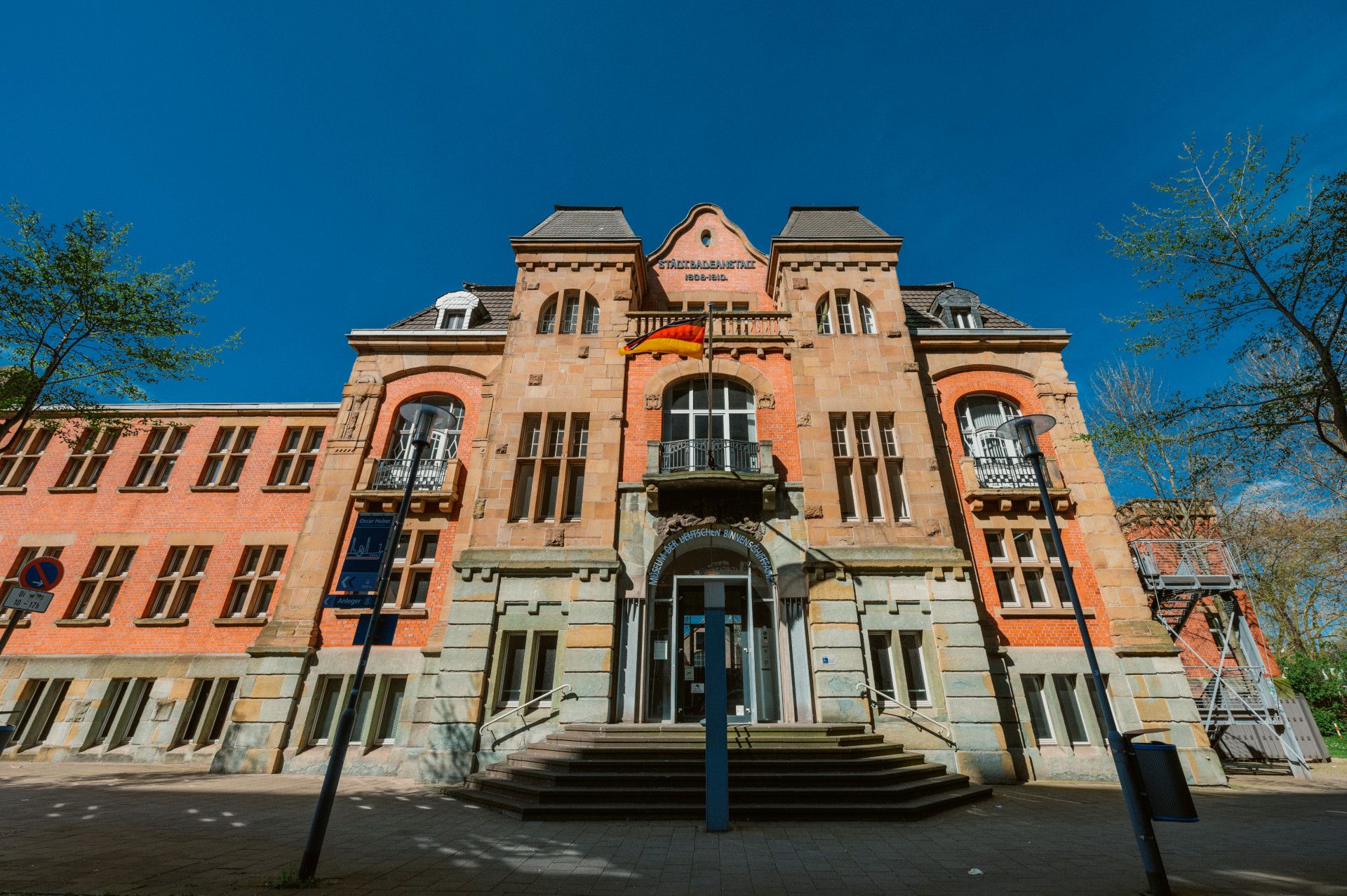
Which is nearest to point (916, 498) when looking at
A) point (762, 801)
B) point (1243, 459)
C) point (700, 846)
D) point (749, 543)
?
point (749, 543)

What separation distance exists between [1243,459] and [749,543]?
34.7ft

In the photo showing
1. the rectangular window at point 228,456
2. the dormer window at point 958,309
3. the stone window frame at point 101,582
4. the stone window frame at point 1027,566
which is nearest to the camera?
the stone window frame at point 1027,566

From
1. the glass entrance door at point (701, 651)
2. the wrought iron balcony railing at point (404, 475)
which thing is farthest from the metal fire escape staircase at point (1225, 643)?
the wrought iron balcony railing at point (404, 475)

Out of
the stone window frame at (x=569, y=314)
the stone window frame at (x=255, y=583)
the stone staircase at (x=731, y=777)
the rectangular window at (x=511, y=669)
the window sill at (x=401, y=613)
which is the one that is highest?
the stone window frame at (x=569, y=314)

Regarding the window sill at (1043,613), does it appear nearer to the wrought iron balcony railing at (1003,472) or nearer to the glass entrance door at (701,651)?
the wrought iron balcony railing at (1003,472)

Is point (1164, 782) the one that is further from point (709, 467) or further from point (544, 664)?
point (544, 664)

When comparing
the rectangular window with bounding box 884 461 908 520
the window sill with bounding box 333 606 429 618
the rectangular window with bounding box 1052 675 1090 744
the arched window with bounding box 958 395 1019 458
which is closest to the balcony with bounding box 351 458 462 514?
the window sill with bounding box 333 606 429 618

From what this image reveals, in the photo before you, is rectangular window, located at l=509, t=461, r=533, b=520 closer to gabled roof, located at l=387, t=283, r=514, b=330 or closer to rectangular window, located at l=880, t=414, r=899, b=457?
gabled roof, located at l=387, t=283, r=514, b=330

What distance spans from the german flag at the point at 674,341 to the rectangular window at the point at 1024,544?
35.5 ft

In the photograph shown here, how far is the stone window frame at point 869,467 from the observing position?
1539 cm

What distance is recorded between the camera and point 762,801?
31.2 ft

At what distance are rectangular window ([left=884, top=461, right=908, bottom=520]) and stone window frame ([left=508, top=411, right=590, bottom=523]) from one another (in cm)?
889

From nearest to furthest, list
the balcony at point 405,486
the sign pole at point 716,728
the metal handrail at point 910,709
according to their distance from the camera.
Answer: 1. the sign pole at point 716,728
2. the metal handrail at point 910,709
3. the balcony at point 405,486

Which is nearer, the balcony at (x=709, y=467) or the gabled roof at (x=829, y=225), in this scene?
the balcony at (x=709, y=467)
